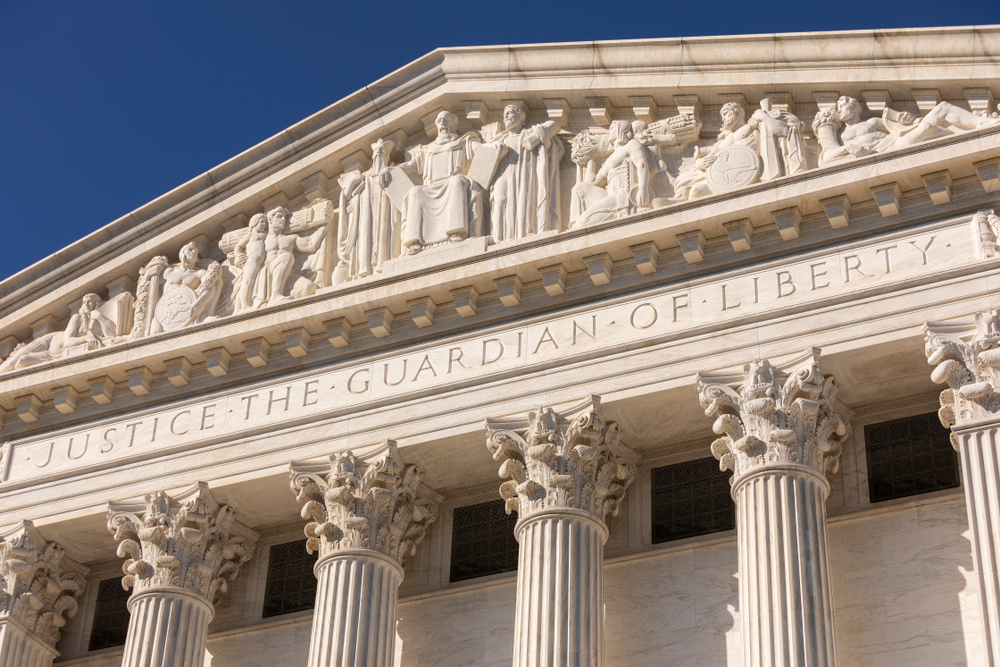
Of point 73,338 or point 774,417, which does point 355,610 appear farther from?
point 73,338

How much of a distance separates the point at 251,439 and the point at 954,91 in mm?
12270

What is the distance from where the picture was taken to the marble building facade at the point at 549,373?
2511 cm

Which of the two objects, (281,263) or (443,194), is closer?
(443,194)

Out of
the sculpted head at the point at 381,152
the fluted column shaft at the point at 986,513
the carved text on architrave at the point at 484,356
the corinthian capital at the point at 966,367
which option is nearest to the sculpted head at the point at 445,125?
the sculpted head at the point at 381,152

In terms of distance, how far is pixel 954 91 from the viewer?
2678cm

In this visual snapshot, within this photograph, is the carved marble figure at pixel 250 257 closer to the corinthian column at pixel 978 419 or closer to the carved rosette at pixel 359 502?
the carved rosette at pixel 359 502

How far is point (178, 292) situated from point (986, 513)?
14.8 m

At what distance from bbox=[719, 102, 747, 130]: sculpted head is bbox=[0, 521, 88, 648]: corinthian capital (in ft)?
43.8

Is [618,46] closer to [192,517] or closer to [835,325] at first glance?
[835,325]

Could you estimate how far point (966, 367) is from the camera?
2417 cm

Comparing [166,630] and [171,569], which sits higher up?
[171,569]

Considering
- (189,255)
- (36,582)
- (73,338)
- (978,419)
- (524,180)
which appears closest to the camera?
(978,419)

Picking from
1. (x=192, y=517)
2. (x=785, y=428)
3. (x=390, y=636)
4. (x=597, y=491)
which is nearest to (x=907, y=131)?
(x=785, y=428)

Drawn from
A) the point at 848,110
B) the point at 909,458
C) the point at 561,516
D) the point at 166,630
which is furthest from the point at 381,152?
the point at 909,458
